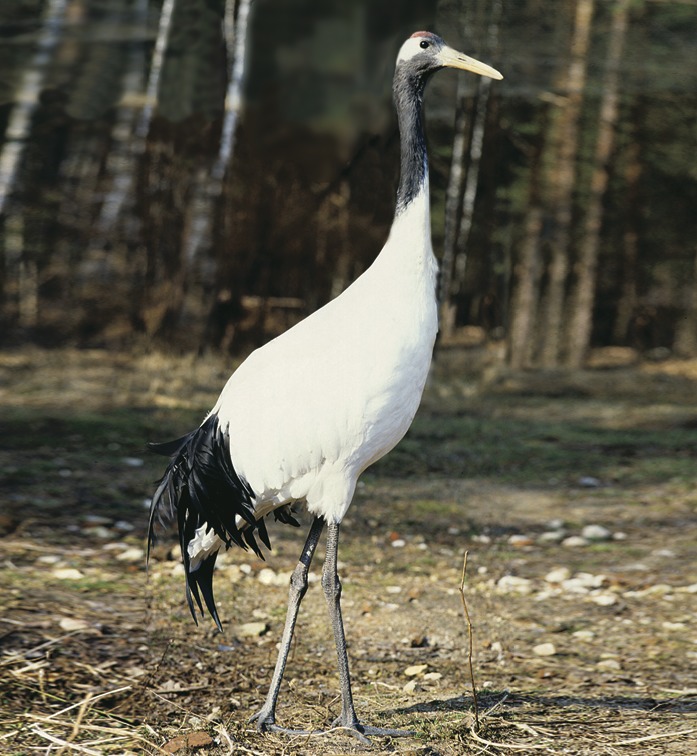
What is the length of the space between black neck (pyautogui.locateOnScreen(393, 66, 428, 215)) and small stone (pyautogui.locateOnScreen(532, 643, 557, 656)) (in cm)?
202

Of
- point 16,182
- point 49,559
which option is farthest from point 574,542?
point 16,182

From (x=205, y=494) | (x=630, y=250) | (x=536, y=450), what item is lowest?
(x=536, y=450)

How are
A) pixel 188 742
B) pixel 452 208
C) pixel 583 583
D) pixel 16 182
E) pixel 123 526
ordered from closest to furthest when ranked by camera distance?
pixel 188 742
pixel 583 583
pixel 123 526
pixel 16 182
pixel 452 208

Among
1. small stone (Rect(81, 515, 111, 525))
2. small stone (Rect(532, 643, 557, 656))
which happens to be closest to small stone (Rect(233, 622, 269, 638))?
small stone (Rect(532, 643, 557, 656))

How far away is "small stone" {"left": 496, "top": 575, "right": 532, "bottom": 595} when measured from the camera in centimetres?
517

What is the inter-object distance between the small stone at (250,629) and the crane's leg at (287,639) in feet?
2.76

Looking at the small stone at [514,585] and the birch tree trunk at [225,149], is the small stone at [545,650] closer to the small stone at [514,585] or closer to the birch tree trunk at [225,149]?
the small stone at [514,585]

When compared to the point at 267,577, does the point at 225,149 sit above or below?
above

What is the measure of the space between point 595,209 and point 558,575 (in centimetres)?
845

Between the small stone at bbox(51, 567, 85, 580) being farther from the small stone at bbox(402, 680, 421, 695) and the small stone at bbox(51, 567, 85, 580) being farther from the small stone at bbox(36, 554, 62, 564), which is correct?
the small stone at bbox(402, 680, 421, 695)

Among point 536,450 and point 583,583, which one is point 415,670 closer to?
point 583,583

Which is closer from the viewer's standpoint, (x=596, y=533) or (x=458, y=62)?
(x=458, y=62)

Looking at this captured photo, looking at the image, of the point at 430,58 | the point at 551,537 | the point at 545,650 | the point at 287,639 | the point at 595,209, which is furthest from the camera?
the point at 595,209

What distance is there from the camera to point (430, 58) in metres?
3.82
